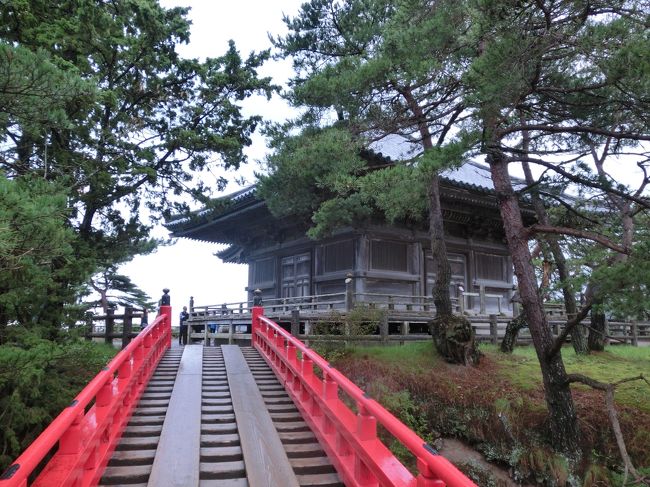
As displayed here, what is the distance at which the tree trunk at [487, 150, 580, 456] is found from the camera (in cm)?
751

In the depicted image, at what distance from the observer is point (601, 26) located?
590 centimetres

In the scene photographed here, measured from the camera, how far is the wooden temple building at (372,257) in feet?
48.4

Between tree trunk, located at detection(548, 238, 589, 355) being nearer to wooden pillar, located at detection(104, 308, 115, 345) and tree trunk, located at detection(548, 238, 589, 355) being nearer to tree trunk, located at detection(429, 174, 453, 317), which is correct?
tree trunk, located at detection(429, 174, 453, 317)

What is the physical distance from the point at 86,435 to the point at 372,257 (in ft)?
38.5

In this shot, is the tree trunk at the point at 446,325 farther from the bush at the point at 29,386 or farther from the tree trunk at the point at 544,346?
the bush at the point at 29,386

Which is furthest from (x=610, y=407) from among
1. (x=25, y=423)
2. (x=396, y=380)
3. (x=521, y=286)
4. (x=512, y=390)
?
(x=25, y=423)

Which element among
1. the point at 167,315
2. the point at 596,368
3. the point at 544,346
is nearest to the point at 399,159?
the point at 544,346

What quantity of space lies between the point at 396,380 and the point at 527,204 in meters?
8.60

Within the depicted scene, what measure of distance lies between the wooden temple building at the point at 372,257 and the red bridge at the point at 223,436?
591 centimetres

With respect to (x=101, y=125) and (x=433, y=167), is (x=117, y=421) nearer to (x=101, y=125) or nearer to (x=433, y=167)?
(x=433, y=167)

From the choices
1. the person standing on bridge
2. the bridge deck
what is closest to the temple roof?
the person standing on bridge

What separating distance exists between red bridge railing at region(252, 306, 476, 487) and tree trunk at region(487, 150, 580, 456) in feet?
11.4

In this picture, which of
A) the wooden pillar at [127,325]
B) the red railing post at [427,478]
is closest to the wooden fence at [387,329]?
the wooden pillar at [127,325]

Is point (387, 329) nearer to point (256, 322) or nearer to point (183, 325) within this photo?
point (256, 322)
